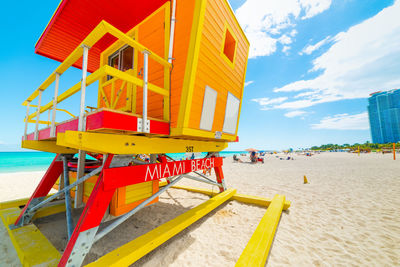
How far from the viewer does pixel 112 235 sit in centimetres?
388

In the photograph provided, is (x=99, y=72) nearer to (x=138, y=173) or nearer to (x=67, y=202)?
(x=138, y=173)

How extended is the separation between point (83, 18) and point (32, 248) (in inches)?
211

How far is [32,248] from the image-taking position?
2.83 meters

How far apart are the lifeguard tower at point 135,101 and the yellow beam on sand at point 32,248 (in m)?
0.03

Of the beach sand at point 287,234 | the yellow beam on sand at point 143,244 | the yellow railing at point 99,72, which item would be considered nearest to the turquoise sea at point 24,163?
the beach sand at point 287,234

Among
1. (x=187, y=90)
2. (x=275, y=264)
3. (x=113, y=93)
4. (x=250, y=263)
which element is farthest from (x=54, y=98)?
(x=275, y=264)

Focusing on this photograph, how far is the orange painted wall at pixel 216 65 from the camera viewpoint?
348 cm

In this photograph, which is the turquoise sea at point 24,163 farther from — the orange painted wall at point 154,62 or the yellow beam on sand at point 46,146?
the orange painted wall at point 154,62

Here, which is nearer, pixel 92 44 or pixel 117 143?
pixel 92 44

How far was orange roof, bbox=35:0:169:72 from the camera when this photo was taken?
4.13m

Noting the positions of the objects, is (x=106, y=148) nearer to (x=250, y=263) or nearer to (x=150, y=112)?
(x=150, y=112)

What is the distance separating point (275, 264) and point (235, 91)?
14.1 feet

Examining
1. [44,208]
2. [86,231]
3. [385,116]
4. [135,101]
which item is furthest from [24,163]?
[385,116]

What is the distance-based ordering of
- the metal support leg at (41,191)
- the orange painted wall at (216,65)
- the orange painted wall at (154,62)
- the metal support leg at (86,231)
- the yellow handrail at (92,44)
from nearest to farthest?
the yellow handrail at (92,44)
the metal support leg at (86,231)
the orange painted wall at (216,65)
the orange painted wall at (154,62)
the metal support leg at (41,191)
